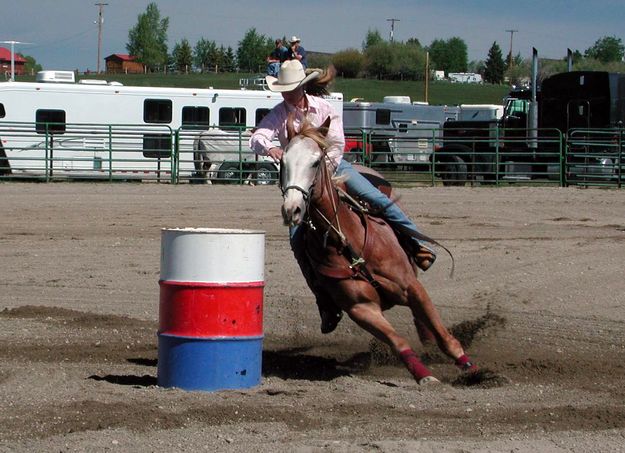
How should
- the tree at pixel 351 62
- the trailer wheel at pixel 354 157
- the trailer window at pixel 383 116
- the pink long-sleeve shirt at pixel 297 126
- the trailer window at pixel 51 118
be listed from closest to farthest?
the pink long-sleeve shirt at pixel 297 126, the trailer wheel at pixel 354 157, the trailer window at pixel 51 118, the trailer window at pixel 383 116, the tree at pixel 351 62

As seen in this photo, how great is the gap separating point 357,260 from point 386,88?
2885 inches

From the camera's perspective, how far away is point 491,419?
19.4 feet

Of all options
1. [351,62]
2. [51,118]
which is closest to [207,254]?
[51,118]

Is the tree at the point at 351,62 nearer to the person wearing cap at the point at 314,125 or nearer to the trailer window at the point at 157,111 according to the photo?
the trailer window at the point at 157,111

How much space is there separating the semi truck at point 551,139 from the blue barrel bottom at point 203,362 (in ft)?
55.5

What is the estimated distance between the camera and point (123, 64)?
13988cm

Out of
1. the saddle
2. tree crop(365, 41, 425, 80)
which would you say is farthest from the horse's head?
tree crop(365, 41, 425, 80)

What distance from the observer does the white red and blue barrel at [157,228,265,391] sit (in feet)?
21.4

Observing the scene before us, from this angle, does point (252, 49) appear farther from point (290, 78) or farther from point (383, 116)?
point (290, 78)

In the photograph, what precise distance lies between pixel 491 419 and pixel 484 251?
24.1 ft

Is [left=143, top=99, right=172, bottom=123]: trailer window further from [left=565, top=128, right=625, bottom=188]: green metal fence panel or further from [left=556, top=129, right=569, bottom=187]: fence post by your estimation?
[left=565, top=128, right=625, bottom=188]: green metal fence panel

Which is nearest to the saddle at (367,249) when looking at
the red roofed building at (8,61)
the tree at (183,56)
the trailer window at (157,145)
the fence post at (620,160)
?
the trailer window at (157,145)

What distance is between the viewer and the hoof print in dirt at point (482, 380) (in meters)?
6.95

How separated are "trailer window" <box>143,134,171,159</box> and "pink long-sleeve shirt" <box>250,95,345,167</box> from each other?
1654 centimetres
